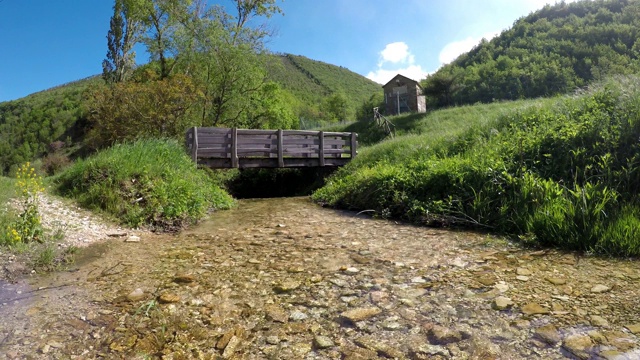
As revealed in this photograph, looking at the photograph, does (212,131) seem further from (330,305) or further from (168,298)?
(330,305)

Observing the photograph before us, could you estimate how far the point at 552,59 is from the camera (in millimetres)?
34750

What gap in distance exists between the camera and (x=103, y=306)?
2600 millimetres

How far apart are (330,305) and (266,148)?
9973 millimetres

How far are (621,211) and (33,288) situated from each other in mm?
6005

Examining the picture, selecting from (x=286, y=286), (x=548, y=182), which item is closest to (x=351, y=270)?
(x=286, y=286)

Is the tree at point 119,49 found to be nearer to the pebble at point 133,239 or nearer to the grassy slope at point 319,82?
the pebble at point 133,239

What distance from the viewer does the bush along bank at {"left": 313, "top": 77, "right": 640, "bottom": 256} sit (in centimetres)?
405

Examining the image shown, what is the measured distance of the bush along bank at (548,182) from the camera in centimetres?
405

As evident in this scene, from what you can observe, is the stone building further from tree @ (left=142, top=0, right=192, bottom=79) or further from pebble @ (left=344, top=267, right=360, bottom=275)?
pebble @ (left=344, top=267, right=360, bottom=275)

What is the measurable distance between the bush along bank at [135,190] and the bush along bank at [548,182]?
371 cm

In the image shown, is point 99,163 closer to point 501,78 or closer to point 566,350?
point 566,350

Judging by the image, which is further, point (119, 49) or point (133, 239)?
point (119, 49)

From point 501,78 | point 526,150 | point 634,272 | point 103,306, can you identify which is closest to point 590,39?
point 501,78

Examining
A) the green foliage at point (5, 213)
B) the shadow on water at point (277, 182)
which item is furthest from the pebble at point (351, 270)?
the shadow on water at point (277, 182)
